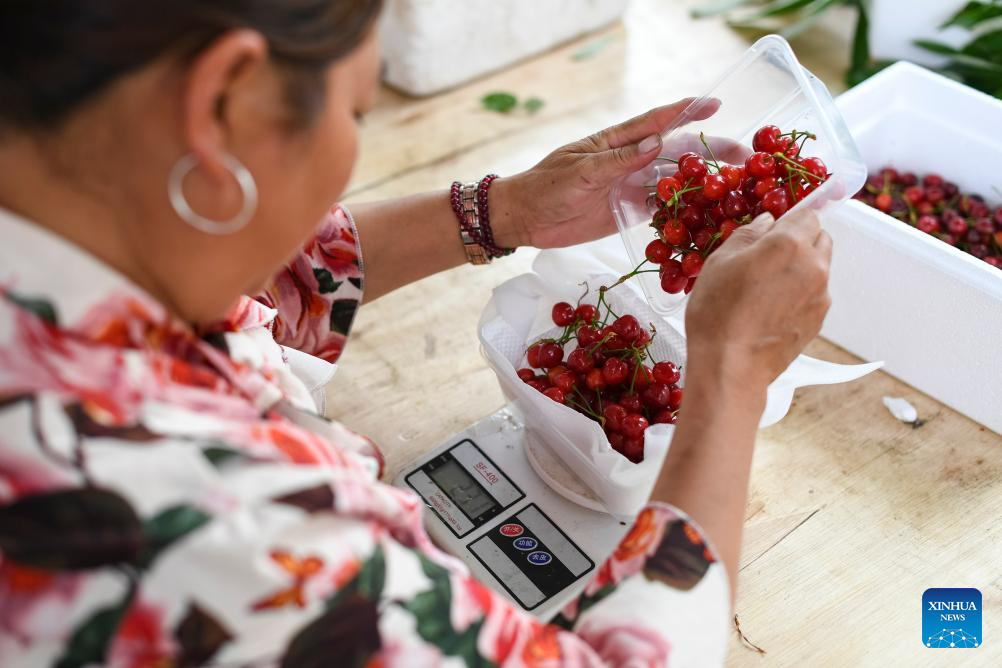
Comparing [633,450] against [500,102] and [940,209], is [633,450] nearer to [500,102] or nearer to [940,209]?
[940,209]

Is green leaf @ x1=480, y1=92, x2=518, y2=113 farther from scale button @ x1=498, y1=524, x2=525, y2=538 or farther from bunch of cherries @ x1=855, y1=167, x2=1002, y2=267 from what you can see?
scale button @ x1=498, y1=524, x2=525, y2=538

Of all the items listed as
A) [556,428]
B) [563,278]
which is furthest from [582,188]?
[556,428]

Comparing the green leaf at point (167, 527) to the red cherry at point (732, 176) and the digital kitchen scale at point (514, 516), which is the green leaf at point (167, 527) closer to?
the digital kitchen scale at point (514, 516)

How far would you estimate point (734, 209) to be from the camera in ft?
2.93

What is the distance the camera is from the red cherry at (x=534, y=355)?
996 mm

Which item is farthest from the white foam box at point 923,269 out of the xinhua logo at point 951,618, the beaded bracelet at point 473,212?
the beaded bracelet at point 473,212

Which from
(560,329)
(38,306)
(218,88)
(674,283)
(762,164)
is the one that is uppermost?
(218,88)

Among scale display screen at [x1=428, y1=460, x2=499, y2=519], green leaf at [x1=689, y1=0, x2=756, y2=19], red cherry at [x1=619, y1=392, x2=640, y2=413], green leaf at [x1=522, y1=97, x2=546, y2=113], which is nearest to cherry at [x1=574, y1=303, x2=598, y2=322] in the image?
red cherry at [x1=619, y1=392, x2=640, y2=413]

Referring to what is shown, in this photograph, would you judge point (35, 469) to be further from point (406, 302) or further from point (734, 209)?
point (406, 302)

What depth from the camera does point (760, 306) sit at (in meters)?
0.74

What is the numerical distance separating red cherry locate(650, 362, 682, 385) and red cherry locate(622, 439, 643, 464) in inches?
3.0

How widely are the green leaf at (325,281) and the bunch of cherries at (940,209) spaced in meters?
0.72

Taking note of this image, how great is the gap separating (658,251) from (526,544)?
309mm

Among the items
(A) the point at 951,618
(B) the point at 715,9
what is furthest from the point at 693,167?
(B) the point at 715,9
